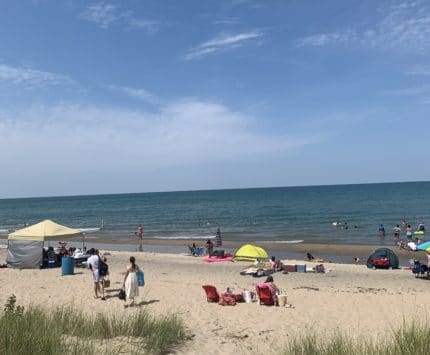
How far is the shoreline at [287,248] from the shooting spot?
2572 cm

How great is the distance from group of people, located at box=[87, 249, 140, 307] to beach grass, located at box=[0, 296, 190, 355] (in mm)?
3261

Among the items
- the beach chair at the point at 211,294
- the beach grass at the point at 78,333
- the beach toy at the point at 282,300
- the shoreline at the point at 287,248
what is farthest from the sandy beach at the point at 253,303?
the shoreline at the point at 287,248

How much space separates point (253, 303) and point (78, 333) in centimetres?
631

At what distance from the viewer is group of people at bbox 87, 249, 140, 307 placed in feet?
38.9

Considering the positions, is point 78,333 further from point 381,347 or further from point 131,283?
point 381,347

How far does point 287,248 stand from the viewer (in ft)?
98.7

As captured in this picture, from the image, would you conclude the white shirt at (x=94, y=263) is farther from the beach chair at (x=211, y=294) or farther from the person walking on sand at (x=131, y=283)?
the beach chair at (x=211, y=294)

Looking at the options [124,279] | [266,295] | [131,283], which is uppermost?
[131,283]

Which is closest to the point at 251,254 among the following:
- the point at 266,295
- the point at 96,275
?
the point at 266,295

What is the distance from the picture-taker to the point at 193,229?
47719mm

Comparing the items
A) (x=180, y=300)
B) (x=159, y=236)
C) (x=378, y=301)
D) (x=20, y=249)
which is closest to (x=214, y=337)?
(x=180, y=300)

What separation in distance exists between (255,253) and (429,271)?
25.0 feet

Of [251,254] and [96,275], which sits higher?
[96,275]

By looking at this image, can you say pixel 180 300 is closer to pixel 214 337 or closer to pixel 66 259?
pixel 214 337
